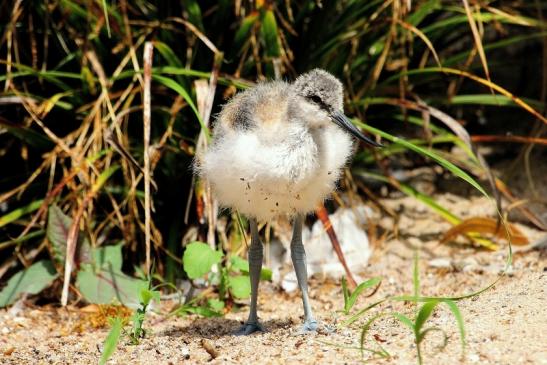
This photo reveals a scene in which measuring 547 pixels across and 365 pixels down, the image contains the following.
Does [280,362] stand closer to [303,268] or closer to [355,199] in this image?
[303,268]

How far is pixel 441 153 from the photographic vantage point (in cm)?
386

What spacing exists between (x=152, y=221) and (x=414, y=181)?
1523 millimetres

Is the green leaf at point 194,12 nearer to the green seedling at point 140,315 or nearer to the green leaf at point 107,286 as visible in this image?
the green leaf at point 107,286

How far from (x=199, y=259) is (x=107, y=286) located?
624mm

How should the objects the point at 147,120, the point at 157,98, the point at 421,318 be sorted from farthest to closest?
the point at 157,98 < the point at 147,120 < the point at 421,318

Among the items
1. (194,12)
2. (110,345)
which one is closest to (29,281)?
(110,345)

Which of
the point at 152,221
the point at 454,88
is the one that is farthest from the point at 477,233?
the point at 152,221

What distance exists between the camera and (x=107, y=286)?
3.19m

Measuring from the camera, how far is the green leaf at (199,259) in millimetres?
2725

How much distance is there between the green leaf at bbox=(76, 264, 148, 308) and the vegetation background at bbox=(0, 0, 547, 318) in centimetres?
1

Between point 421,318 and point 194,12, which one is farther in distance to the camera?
A: point 194,12

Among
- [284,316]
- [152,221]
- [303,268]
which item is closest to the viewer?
[303,268]

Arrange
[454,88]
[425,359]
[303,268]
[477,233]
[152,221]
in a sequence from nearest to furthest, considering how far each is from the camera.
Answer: [425,359] → [303,268] → [152,221] → [477,233] → [454,88]

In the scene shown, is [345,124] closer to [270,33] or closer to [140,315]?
[140,315]
